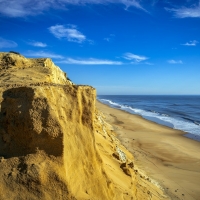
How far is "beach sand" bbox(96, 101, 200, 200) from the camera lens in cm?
1459

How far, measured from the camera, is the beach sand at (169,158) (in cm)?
1459

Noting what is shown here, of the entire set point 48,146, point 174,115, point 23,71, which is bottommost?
point 174,115

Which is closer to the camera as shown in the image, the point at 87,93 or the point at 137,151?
the point at 87,93

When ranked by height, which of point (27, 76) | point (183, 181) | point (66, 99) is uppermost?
point (27, 76)

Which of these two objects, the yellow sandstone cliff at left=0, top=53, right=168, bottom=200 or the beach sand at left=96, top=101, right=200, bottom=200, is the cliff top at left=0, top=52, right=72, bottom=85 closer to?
the yellow sandstone cliff at left=0, top=53, right=168, bottom=200

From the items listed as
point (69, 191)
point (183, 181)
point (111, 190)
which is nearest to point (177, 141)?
point (183, 181)

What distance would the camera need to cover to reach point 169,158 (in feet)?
68.8

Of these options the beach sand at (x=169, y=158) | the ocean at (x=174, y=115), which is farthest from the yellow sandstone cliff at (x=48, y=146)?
the ocean at (x=174, y=115)

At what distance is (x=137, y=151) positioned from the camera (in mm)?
21672

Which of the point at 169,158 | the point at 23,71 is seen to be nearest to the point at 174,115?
the point at 169,158

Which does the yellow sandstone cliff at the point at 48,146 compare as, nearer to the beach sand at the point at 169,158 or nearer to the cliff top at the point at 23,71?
the cliff top at the point at 23,71

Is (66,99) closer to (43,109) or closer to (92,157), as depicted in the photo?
(43,109)

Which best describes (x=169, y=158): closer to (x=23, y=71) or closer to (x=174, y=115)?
(x=23, y=71)

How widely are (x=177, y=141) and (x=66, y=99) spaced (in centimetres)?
2316
